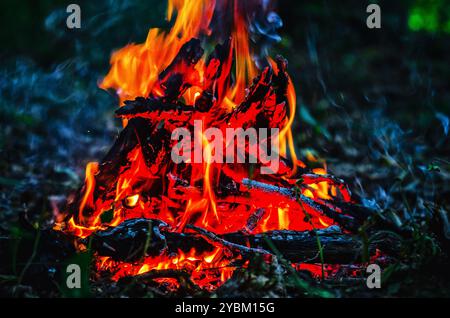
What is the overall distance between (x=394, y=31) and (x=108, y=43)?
17.7 ft

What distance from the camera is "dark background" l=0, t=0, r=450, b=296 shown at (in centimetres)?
349

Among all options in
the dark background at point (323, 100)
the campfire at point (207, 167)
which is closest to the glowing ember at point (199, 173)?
the campfire at point (207, 167)

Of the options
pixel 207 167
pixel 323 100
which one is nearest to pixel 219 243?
pixel 207 167

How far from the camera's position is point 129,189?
98.7 inches

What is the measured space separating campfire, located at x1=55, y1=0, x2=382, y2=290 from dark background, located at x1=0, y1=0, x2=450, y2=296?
1.25ft

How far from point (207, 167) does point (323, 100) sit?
4734 mm

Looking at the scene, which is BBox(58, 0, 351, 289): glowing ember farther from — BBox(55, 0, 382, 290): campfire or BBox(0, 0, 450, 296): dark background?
BBox(0, 0, 450, 296): dark background

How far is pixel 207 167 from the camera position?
2471 millimetres

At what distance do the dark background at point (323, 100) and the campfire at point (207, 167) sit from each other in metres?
0.38

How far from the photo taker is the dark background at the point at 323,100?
3.49 metres

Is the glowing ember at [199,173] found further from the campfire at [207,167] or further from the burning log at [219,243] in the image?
the burning log at [219,243]

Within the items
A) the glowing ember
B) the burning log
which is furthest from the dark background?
the glowing ember

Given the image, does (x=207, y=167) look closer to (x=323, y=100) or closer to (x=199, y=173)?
(x=199, y=173)

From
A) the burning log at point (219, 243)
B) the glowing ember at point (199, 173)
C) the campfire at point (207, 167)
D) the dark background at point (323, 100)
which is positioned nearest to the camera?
the burning log at point (219, 243)
